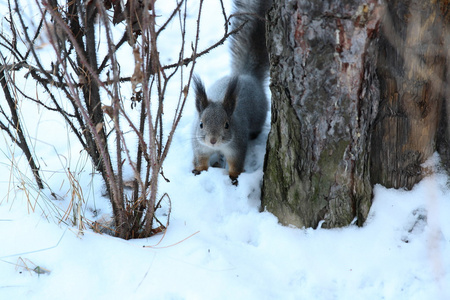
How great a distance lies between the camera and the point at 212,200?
7.84ft

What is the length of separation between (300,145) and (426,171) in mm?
634

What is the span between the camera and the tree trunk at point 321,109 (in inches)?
66.7

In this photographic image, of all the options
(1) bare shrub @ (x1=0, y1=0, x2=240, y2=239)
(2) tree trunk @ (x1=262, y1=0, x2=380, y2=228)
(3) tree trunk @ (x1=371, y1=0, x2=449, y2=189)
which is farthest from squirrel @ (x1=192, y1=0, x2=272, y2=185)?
(3) tree trunk @ (x1=371, y1=0, x2=449, y2=189)

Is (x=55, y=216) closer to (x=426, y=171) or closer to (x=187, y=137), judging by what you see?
(x=187, y=137)

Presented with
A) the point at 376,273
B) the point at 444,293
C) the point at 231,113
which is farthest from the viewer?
the point at 231,113

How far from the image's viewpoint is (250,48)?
3.35 m

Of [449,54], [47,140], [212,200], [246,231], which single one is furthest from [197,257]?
[47,140]

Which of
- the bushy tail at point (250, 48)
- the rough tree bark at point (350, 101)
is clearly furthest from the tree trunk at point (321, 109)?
the bushy tail at point (250, 48)

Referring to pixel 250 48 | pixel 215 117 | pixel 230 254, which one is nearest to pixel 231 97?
pixel 215 117

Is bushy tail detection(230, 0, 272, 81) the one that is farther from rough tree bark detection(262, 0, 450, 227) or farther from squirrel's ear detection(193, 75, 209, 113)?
rough tree bark detection(262, 0, 450, 227)

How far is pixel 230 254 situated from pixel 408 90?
3.50 feet

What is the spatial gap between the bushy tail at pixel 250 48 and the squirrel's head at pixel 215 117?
544mm

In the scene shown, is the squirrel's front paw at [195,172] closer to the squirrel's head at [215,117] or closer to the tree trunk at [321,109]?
the squirrel's head at [215,117]

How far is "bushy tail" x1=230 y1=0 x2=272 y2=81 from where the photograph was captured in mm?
3160
